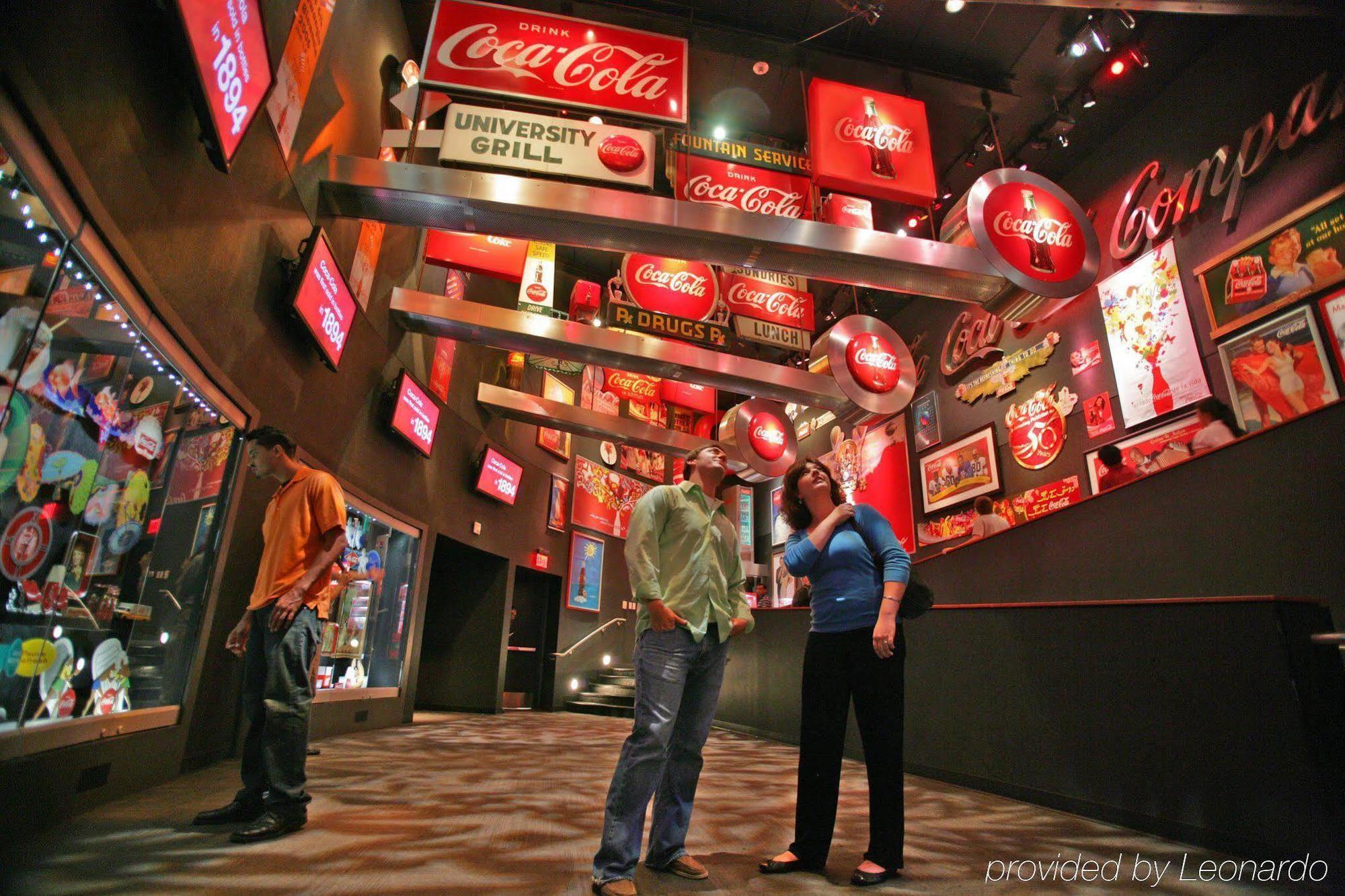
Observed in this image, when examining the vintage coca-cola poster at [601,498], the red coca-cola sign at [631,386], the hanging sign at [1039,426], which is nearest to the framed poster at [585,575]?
the vintage coca-cola poster at [601,498]

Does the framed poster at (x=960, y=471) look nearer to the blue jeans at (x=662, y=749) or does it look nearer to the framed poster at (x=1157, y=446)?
the framed poster at (x=1157, y=446)

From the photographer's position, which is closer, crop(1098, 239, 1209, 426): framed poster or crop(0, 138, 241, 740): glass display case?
crop(0, 138, 241, 740): glass display case

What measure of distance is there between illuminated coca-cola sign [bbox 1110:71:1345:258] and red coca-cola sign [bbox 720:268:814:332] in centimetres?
367

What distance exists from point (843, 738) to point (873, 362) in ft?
17.0

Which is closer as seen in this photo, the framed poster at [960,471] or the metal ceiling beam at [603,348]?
the metal ceiling beam at [603,348]

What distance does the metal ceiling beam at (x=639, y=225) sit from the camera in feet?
15.5

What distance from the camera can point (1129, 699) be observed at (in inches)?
115

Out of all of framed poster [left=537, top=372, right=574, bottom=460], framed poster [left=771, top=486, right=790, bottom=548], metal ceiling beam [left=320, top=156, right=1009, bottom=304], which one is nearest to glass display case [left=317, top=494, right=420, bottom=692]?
metal ceiling beam [left=320, top=156, right=1009, bottom=304]

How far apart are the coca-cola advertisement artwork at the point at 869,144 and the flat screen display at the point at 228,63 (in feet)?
14.7

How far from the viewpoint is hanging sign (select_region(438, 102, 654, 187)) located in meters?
4.54

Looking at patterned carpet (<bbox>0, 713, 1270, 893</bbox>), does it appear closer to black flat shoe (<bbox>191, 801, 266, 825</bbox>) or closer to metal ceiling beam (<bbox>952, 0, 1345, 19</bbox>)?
black flat shoe (<bbox>191, 801, 266, 825</bbox>)

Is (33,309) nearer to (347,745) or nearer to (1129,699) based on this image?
(347,745)

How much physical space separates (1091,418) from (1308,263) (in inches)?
93.0

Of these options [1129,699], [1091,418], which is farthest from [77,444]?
[1091,418]
